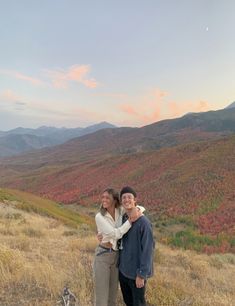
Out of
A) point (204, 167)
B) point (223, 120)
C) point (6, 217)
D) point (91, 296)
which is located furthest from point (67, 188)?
point (223, 120)

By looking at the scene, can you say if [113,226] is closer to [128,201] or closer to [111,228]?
[111,228]

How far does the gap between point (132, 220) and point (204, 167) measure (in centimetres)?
3616

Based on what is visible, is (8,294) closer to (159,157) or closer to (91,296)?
(91,296)

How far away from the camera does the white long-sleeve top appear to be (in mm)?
5031

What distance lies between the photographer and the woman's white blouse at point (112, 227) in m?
5.03

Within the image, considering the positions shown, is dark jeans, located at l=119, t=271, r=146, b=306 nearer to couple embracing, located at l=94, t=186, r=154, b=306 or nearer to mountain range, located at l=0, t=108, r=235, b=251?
couple embracing, located at l=94, t=186, r=154, b=306

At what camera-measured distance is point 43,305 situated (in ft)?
19.0

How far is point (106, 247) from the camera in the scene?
17.4 ft

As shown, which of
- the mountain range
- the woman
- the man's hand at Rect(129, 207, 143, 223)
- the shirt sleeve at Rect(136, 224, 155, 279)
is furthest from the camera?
the mountain range

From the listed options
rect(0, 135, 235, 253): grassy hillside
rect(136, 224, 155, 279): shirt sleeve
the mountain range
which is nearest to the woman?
rect(136, 224, 155, 279): shirt sleeve

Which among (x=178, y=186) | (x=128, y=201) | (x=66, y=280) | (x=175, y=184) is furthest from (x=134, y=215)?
(x=175, y=184)

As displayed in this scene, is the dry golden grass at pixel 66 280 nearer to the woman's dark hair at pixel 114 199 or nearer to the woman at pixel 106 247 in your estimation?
the woman at pixel 106 247

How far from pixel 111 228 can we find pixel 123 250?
0.33 meters

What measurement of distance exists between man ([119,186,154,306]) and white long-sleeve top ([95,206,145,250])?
0.09 m
